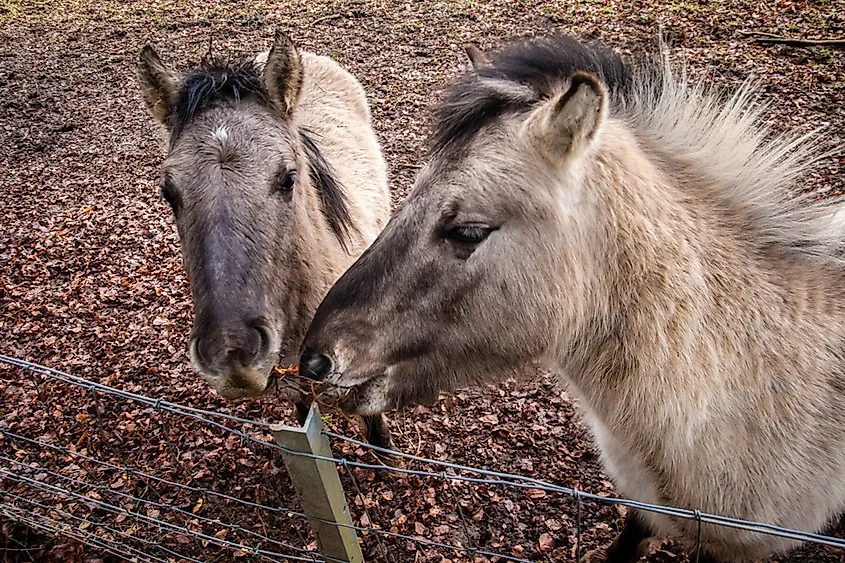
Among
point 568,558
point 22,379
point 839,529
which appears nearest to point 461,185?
point 568,558

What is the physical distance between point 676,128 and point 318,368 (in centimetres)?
177

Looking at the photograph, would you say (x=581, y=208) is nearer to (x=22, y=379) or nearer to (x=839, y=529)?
(x=839, y=529)

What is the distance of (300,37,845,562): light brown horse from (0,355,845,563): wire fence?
4.30 ft

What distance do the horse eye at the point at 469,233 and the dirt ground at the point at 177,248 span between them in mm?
825

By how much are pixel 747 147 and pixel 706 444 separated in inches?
48.6

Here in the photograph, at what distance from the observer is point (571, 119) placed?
189 centimetres

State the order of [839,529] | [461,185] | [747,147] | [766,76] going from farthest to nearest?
1. [766,76]
2. [839,529]
3. [747,147]
4. [461,185]

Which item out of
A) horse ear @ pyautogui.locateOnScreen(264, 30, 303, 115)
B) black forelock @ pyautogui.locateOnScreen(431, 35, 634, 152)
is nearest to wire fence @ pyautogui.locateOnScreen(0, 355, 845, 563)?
horse ear @ pyautogui.locateOnScreen(264, 30, 303, 115)

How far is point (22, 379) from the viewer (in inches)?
204

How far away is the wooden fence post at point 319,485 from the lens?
1843mm

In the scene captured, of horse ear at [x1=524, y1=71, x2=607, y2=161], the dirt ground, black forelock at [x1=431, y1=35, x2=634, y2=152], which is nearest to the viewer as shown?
horse ear at [x1=524, y1=71, x2=607, y2=161]

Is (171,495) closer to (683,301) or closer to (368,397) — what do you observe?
(368,397)

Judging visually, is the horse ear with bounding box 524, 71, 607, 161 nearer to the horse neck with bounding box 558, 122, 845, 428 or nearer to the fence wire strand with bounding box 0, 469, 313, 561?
the horse neck with bounding box 558, 122, 845, 428

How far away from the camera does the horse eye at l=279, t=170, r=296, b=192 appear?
2.94 metres
